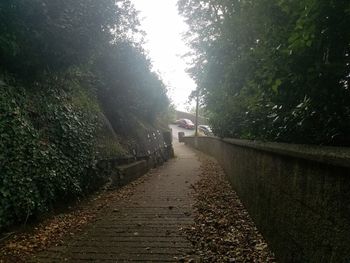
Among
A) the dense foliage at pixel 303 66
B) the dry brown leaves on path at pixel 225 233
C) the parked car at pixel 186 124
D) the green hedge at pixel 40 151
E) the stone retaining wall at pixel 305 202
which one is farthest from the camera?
the parked car at pixel 186 124

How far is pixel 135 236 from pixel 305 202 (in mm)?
2917

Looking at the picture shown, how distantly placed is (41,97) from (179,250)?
4.36 meters

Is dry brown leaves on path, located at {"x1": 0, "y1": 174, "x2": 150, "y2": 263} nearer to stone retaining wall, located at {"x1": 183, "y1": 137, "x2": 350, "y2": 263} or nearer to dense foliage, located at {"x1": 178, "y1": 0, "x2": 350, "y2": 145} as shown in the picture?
stone retaining wall, located at {"x1": 183, "y1": 137, "x2": 350, "y2": 263}

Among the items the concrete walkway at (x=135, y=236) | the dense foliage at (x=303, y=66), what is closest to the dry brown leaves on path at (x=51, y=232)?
the concrete walkway at (x=135, y=236)

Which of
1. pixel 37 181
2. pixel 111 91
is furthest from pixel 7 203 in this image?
pixel 111 91

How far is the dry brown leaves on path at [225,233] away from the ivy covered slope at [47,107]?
Answer: 2561 mm

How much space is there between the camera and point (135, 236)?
5008 millimetres

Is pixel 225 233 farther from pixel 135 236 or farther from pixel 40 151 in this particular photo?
pixel 40 151

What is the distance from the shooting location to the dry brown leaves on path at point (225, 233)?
419cm

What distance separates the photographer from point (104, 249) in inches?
176

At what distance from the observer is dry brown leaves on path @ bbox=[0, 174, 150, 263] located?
4297 mm

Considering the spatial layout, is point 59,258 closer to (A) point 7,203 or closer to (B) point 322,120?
(A) point 7,203

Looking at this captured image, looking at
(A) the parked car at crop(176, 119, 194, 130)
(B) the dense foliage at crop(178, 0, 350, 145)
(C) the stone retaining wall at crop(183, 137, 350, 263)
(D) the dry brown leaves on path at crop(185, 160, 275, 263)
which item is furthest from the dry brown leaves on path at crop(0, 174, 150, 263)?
(A) the parked car at crop(176, 119, 194, 130)

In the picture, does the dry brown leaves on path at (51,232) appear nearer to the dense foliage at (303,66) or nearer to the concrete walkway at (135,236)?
the concrete walkway at (135,236)
